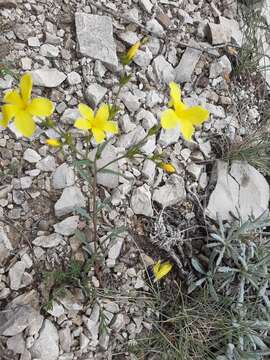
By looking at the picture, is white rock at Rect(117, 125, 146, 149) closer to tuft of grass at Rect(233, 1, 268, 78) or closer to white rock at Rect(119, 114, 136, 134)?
white rock at Rect(119, 114, 136, 134)

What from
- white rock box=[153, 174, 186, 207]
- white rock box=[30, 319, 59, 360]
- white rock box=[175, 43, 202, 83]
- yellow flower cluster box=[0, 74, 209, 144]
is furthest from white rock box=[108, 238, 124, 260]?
white rock box=[175, 43, 202, 83]

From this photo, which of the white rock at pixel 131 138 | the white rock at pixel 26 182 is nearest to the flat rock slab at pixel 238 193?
the white rock at pixel 131 138

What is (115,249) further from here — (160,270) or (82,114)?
(82,114)

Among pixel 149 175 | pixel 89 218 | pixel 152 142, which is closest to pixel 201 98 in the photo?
pixel 152 142

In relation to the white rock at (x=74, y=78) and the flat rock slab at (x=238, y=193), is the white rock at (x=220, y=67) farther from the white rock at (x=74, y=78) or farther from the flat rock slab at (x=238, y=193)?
the white rock at (x=74, y=78)

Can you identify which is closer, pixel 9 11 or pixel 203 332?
pixel 203 332

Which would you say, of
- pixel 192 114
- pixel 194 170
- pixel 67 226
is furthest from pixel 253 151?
pixel 67 226

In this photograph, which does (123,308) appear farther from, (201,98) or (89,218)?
(201,98)
